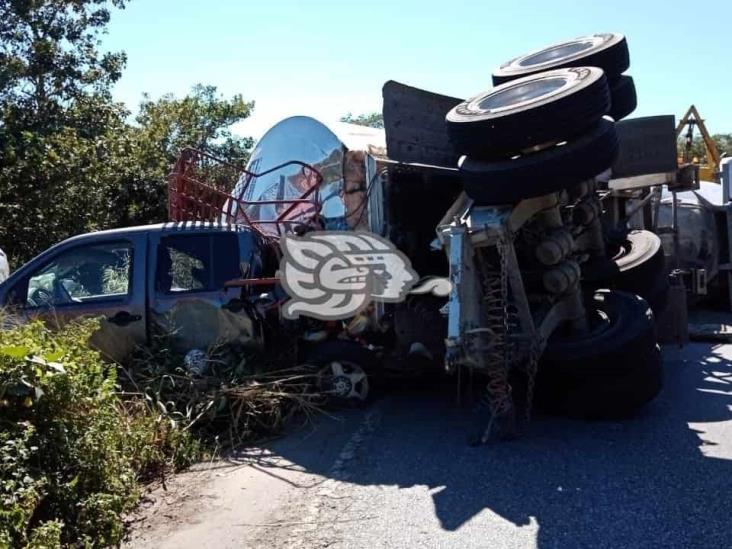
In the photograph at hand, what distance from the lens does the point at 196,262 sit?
6434mm

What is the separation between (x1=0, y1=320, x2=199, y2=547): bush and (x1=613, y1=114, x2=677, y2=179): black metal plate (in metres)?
6.34

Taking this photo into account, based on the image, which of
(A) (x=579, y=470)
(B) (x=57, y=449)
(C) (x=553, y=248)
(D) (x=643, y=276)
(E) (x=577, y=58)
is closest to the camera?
(B) (x=57, y=449)

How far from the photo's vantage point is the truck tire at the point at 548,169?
15.9 ft

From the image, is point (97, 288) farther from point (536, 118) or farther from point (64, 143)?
point (64, 143)

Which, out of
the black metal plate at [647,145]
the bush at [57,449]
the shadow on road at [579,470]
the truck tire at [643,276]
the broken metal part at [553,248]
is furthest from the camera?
the black metal plate at [647,145]

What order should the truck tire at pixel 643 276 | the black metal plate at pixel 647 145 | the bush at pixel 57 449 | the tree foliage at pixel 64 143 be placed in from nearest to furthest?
the bush at pixel 57 449
the truck tire at pixel 643 276
the black metal plate at pixel 647 145
the tree foliage at pixel 64 143

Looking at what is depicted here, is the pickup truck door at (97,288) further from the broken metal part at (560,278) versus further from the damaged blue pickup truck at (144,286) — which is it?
the broken metal part at (560,278)

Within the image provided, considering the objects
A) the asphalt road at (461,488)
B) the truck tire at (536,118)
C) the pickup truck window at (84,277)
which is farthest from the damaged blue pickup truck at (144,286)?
the truck tire at (536,118)

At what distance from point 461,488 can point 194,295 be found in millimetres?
2972

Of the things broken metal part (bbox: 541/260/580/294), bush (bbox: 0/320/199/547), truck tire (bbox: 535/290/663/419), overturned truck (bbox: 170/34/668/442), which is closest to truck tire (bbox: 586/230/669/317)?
overturned truck (bbox: 170/34/668/442)

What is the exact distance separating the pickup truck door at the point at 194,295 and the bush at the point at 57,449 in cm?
195

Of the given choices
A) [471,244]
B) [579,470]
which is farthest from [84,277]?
[579,470]

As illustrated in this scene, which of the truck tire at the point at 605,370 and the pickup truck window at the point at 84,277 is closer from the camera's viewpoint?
the truck tire at the point at 605,370

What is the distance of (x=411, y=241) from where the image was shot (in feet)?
21.9
